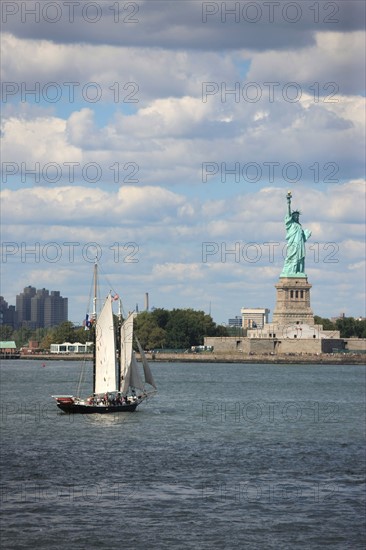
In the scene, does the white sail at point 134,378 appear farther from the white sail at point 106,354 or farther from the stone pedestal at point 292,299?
the stone pedestal at point 292,299

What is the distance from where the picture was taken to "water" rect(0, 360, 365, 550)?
137ft

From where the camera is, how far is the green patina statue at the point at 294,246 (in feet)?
639

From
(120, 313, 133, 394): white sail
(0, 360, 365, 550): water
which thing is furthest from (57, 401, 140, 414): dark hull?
(120, 313, 133, 394): white sail

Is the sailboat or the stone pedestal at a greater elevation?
the stone pedestal

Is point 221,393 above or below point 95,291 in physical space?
below

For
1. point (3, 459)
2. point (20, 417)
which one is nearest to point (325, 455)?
point (3, 459)

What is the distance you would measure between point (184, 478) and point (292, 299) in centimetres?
14120

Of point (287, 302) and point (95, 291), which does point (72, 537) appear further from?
point (287, 302)

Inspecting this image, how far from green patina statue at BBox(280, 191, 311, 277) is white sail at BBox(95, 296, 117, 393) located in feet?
350

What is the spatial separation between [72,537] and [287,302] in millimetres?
152644

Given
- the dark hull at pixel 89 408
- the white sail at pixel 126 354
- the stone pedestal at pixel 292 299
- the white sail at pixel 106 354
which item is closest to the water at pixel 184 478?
the dark hull at pixel 89 408

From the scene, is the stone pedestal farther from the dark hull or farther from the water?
the dark hull

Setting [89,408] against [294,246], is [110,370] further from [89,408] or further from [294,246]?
[294,246]

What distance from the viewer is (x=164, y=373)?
171500 millimetres
